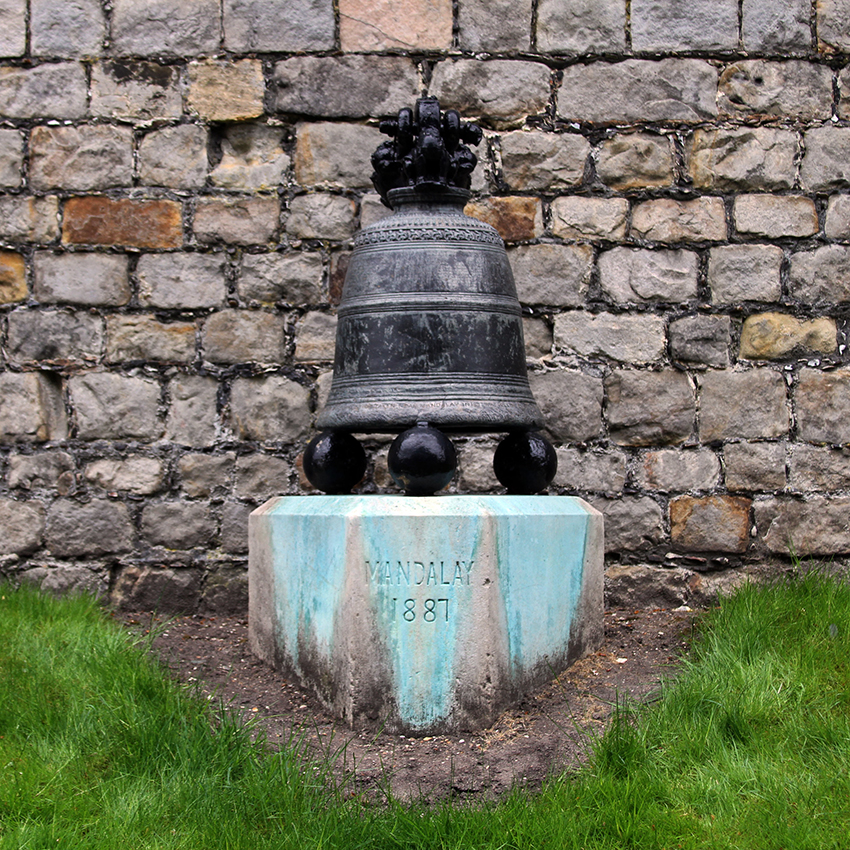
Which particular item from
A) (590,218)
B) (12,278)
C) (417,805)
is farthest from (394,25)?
(417,805)

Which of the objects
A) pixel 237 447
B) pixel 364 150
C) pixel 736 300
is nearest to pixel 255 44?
pixel 364 150

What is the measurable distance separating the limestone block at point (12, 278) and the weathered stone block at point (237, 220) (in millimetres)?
763

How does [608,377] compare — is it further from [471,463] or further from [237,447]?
[237,447]

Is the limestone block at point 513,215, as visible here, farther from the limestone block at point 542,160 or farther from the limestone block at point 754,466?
the limestone block at point 754,466

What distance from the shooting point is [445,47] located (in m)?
4.31

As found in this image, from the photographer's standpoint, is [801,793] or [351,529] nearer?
[801,793]

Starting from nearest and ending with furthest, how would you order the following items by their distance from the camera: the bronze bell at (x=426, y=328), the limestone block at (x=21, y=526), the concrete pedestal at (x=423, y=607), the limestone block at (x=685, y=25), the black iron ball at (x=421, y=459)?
the concrete pedestal at (x=423, y=607)
the black iron ball at (x=421, y=459)
the bronze bell at (x=426, y=328)
the limestone block at (x=21, y=526)
the limestone block at (x=685, y=25)

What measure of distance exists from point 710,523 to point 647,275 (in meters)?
1.09

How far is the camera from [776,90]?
14.2ft

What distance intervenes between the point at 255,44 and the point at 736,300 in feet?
7.65

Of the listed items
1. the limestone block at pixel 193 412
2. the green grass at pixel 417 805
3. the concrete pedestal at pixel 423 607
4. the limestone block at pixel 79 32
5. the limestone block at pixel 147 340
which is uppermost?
the limestone block at pixel 79 32

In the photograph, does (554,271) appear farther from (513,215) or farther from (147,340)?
(147,340)

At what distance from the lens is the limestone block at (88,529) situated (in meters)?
4.21

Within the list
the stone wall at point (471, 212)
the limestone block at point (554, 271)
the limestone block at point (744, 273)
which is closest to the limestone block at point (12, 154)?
the stone wall at point (471, 212)
